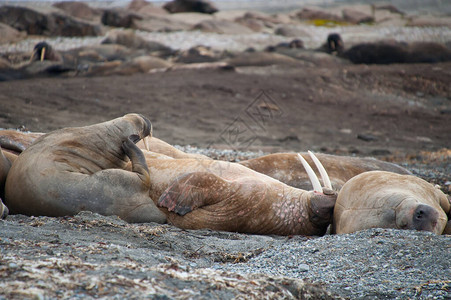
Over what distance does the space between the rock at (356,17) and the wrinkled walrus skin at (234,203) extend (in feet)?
112

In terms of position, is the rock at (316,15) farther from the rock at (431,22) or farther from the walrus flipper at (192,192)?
the walrus flipper at (192,192)

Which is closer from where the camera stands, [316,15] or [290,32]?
[290,32]

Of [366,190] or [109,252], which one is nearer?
[109,252]

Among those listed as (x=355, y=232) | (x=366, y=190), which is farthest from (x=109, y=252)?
(x=366, y=190)

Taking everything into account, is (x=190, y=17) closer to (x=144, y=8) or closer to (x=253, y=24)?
(x=144, y=8)

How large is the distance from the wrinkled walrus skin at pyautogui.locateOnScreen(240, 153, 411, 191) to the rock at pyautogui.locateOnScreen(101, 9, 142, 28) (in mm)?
24244

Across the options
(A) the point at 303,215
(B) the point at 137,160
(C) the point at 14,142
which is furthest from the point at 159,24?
(A) the point at 303,215

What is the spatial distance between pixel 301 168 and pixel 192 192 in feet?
7.21

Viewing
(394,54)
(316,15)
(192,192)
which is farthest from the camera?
(316,15)

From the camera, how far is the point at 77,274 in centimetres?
298

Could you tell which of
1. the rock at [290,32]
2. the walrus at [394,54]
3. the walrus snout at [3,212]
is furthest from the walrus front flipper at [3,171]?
the rock at [290,32]

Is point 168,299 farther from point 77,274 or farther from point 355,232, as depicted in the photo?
point 355,232

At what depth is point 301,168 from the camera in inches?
289

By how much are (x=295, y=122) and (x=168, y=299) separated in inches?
509
